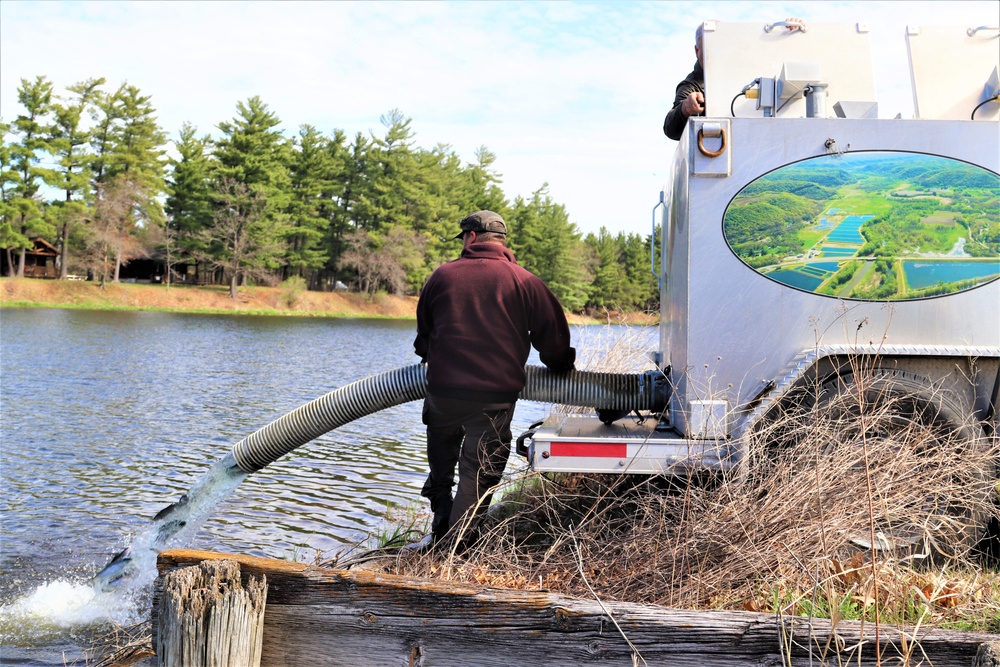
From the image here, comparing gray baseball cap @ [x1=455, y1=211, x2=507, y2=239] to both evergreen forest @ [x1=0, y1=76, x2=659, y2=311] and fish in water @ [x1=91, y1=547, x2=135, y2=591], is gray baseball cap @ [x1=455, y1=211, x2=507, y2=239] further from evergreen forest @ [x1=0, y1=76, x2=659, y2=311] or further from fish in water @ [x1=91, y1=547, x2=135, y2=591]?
evergreen forest @ [x1=0, y1=76, x2=659, y2=311]

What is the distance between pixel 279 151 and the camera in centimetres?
6725

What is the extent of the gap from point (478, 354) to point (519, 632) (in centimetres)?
292

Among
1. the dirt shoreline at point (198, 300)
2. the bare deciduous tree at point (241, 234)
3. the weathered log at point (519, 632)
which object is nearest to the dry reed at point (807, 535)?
the weathered log at point (519, 632)

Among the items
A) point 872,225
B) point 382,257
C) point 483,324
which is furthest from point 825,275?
point 382,257

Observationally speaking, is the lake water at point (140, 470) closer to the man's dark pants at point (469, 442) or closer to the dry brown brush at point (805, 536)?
the man's dark pants at point (469, 442)

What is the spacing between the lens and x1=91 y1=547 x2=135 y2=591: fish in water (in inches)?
261

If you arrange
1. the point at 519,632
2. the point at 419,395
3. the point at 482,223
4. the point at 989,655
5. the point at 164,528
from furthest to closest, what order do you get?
the point at 164,528 → the point at 419,395 → the point at 482,223 → the point at 519,632 → the point at 989,655

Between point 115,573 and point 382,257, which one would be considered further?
point 382,257

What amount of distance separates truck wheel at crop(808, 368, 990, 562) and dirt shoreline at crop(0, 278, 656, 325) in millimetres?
46499

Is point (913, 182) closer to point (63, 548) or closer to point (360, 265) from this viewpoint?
point (63, 548)

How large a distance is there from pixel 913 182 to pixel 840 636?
11.3 ft

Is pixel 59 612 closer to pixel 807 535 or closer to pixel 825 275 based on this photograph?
pixel 807 535

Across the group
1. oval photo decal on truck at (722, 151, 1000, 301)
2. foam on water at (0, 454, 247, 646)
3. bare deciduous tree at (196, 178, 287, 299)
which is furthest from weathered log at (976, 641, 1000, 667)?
bare deciduous tree at (196, 178, 287, 299)

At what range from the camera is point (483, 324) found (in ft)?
18.2
